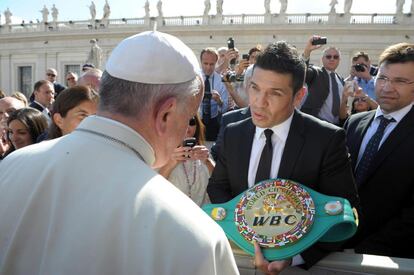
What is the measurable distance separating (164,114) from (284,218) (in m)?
0.99

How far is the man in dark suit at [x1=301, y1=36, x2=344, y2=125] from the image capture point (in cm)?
424

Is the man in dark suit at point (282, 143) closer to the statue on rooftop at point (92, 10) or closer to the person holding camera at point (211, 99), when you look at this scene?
the person holding camera at point (211, 99)

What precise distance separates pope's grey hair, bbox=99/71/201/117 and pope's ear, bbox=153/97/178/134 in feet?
0.04

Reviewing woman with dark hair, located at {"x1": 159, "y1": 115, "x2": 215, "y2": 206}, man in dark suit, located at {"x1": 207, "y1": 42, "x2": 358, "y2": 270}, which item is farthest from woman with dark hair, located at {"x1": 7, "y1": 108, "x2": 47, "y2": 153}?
man in dark suit, located at {"x1": 207, "y1": 42, "x2": 358, "y2": 270}

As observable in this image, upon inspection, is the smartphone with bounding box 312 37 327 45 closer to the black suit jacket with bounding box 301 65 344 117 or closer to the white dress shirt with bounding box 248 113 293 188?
the black suit jacket with bounding box 301 65 344 117

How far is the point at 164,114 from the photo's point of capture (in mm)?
1100

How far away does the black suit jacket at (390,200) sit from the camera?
225cm

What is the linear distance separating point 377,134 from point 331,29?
30.2m

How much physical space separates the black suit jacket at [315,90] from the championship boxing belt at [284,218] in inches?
99.2

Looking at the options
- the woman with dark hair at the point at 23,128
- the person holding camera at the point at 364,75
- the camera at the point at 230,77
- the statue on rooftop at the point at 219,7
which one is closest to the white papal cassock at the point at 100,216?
the woman with dark hair at the point at 23,128

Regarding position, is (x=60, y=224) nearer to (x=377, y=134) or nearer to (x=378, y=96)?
(x=377, y=134)

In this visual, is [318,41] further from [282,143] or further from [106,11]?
[106,11]

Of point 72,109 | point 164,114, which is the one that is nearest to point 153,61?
point 164,114

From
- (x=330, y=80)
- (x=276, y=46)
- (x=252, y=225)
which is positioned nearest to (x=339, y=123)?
(x=330, y=80)
